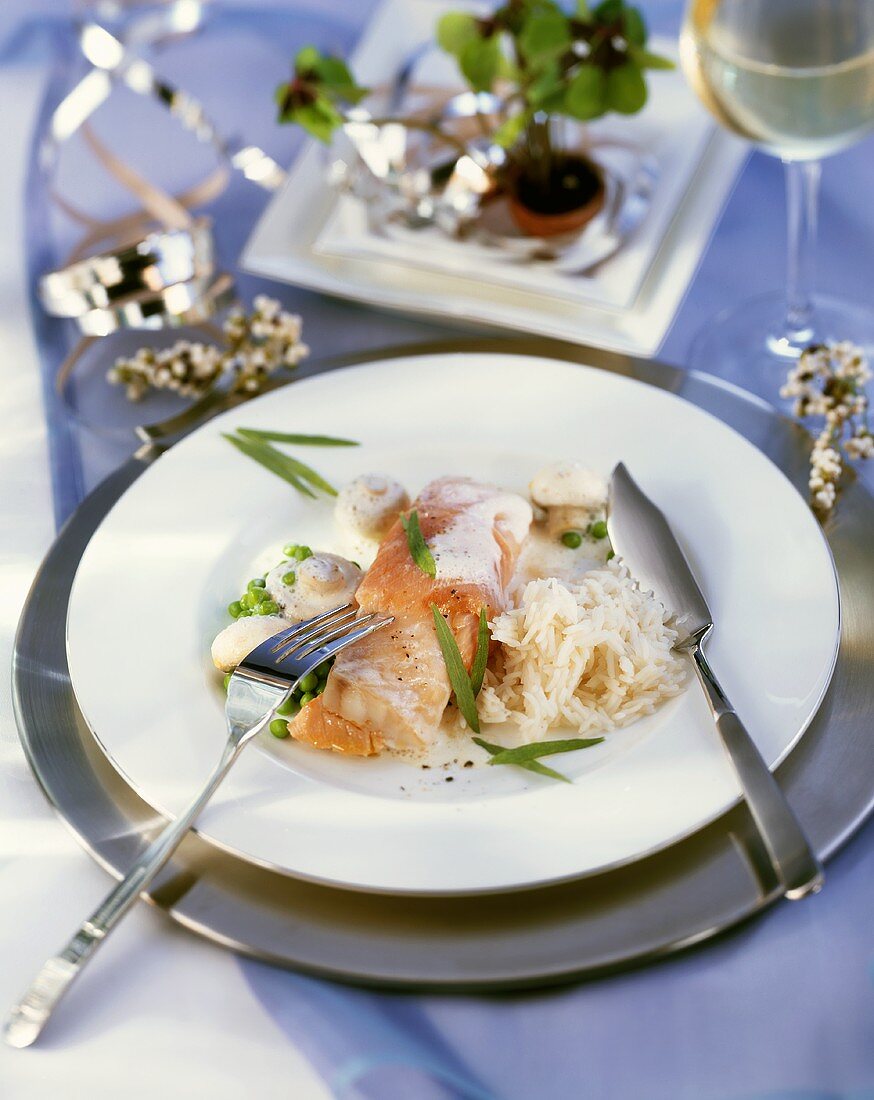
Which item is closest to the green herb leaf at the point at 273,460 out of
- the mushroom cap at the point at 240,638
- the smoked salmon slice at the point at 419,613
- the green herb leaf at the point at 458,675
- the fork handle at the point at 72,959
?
the smoked salmon slice at the point at 419,613

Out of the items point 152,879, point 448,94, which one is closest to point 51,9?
point 448,94

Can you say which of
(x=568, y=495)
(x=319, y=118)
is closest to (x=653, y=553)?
(x=568, y=495)

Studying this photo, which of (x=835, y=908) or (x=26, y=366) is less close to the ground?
(x=26, y=366)

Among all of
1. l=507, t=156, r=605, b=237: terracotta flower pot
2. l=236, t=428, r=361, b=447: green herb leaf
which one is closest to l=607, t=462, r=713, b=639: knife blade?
l=236, t=428, r=361, b=447: green herb leaf

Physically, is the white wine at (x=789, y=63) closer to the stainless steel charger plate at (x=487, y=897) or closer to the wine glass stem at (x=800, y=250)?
the wine glass stem at (x=800, y=250)

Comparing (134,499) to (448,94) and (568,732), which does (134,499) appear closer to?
(568,732)

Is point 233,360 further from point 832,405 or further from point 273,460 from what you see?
point 832,405
